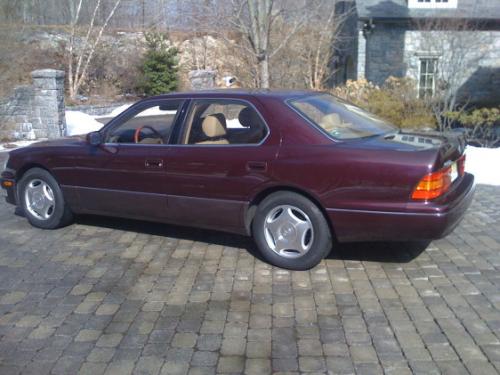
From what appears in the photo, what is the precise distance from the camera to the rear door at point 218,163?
201 inches

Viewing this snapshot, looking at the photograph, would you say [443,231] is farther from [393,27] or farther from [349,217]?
[393,27]

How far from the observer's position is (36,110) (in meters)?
14.8

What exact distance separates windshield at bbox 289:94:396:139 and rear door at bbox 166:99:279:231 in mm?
428

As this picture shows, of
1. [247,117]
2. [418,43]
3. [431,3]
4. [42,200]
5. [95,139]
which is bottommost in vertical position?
[42,200]

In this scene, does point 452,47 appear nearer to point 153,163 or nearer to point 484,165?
point 484,165

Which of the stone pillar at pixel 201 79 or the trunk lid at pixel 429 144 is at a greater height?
the trunk lid at pixel 429 144

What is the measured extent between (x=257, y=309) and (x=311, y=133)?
5.17 ft

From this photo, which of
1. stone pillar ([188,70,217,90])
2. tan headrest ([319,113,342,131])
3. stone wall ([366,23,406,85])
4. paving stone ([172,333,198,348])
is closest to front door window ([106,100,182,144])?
tan headrest ([319,113,342,131])

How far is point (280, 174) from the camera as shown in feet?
16.1

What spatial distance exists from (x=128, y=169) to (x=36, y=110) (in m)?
10.2

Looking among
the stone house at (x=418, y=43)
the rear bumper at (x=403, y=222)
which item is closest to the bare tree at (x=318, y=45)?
the stone house at (x=418, y=43)

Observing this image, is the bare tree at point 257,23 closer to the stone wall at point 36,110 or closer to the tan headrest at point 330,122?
the stone wall at point 36,110

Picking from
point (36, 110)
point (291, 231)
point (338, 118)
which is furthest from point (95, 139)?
point (36, 110)

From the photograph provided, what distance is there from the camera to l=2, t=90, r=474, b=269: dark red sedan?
4.58 metres
